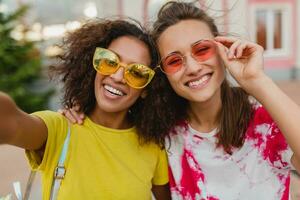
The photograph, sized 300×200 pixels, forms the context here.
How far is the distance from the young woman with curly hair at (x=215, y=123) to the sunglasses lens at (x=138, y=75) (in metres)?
0.09

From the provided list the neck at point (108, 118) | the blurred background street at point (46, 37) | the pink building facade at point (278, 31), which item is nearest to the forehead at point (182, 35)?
the neck at point (108, 118)

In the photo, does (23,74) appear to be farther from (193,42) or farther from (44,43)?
(193,42)

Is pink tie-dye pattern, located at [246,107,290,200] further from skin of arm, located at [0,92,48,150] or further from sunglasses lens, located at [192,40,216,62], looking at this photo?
skin of arm, located at [0,92,48,150]

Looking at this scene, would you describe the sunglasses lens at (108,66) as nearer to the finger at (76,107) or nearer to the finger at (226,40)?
the finger at (76,107)

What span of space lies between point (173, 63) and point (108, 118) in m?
0.46

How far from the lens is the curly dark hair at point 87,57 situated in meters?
2.15

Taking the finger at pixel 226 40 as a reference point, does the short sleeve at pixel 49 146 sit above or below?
below

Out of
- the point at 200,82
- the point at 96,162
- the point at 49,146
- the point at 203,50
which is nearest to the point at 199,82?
the point at 200,82

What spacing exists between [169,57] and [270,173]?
781mm

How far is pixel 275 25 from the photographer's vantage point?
13.8 metres

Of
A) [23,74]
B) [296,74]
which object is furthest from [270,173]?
[296,74]

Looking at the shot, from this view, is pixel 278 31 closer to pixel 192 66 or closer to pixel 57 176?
pixel 192 66

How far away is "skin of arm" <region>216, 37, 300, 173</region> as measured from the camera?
1.66 m

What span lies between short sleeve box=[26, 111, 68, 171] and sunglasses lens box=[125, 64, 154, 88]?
0.44 m
